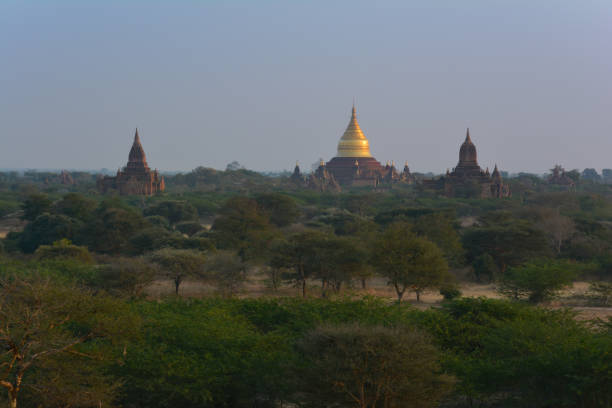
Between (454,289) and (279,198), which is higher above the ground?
(279,198)

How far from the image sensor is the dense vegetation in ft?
37.0

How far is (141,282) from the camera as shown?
77.9 ft

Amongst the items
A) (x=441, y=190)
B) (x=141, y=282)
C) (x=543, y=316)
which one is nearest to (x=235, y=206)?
(x=141, y=282)

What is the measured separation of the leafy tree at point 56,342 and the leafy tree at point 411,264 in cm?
1317

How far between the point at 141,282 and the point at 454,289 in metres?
12.5

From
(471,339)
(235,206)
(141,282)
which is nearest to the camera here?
(471,339)

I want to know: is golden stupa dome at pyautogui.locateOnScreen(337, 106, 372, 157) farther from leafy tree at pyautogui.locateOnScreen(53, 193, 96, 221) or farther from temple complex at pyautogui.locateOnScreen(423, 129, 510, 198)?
leafy tree at pyautogui.locateOnScreen(53, 193, 96, 221)

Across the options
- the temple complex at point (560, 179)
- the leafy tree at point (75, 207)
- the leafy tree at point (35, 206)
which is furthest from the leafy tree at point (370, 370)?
the temple complex at point (560, 179)

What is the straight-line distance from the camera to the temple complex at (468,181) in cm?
7519

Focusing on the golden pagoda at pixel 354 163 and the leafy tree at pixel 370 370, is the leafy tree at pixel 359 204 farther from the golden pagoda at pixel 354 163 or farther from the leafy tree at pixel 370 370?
the leafy tree at pixel 370 370

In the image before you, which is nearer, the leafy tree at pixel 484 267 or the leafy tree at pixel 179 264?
the leafy tree at pixel 179 264

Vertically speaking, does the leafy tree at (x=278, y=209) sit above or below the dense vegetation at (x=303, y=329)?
above

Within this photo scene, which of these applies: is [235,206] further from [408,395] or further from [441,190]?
[441,190]

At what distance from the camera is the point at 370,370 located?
11016mm
